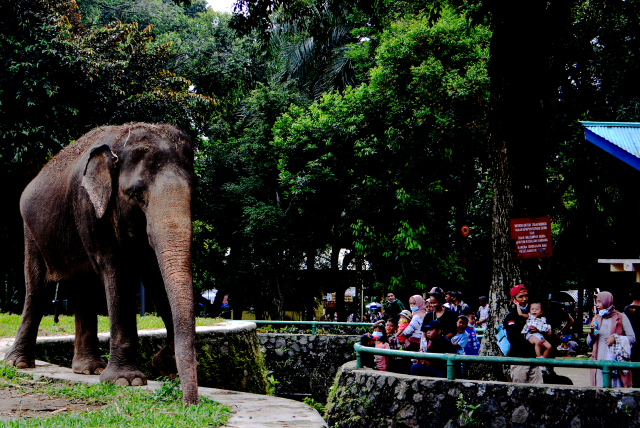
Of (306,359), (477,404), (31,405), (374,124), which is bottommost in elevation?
(306,359)

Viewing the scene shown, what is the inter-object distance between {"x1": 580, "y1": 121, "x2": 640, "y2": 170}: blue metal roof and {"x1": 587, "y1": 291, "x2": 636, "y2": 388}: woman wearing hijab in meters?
3.77

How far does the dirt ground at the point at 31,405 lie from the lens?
5.19 metres

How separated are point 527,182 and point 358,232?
11.5 metres

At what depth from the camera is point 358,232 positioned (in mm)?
20609

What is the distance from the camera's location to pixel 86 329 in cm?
771

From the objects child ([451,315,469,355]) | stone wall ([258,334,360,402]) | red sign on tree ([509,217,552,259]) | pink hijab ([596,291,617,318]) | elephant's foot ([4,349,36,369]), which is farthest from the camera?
stone wall ([258,334,360,402])

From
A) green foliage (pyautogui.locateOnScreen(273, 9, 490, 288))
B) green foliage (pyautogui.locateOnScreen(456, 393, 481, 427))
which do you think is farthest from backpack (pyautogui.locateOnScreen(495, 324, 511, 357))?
green foliage (pyautogui.locateOnScreen(273, 9, 490, 288))

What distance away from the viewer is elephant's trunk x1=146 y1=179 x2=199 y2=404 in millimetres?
5121

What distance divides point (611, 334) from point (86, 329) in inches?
249

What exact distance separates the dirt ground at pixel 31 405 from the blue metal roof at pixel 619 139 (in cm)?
940

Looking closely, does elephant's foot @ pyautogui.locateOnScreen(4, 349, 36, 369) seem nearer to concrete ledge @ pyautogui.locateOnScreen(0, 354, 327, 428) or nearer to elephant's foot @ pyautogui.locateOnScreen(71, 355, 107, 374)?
elephant's foot @ pyautogui.locateOnScreen(71, 355, 107, 374)

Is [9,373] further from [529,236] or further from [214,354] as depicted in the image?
[529,236]

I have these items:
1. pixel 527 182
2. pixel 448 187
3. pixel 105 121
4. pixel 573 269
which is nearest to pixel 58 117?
pixel 105 121

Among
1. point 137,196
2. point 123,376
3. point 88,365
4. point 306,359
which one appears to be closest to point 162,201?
point 137,196
